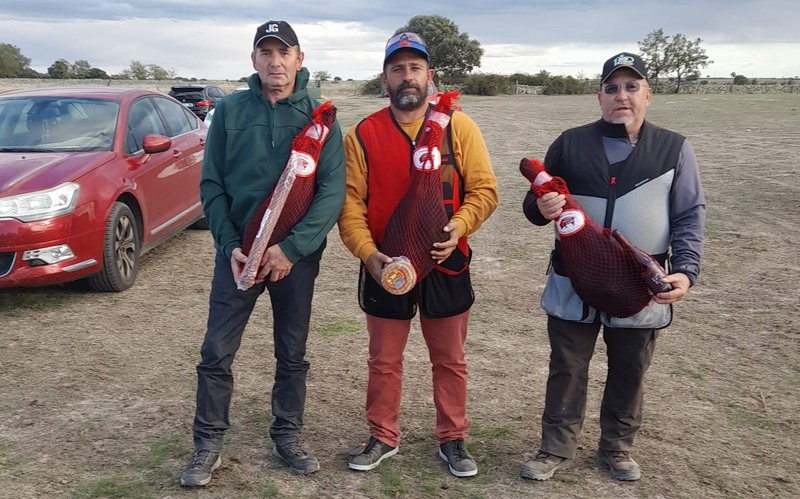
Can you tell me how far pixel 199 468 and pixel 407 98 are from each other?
1944 millimetres

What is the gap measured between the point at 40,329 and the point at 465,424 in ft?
11.6

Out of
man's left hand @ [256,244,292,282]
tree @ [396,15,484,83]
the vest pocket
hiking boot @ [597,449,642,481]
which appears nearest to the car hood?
man's left hand @ [256,244,292,282]

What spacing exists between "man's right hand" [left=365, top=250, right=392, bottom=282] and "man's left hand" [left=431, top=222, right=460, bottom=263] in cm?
21

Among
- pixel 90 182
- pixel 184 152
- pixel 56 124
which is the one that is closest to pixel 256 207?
pixel 90 182

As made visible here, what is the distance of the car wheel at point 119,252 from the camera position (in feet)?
20.0

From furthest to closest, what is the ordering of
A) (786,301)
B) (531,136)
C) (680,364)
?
(531,136)
(786,301)
(680,364)

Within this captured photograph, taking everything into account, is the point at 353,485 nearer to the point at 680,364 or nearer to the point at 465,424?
the point at 465,424

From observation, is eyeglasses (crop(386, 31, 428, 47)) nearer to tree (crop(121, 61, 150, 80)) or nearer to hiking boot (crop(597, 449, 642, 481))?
hiking boot (crop(597, 449, 642, 481))

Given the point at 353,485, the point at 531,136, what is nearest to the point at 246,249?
the point at 353,485

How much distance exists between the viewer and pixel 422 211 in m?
3.27

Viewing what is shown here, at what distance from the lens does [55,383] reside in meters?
4.57

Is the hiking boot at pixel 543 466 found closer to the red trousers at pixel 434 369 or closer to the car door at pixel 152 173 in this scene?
the red trousers at pixel 434 369

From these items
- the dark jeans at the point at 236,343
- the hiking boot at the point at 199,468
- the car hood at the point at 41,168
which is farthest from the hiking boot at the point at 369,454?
the car hood at the point at 41,168

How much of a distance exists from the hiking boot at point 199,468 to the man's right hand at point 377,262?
3.76 ft
